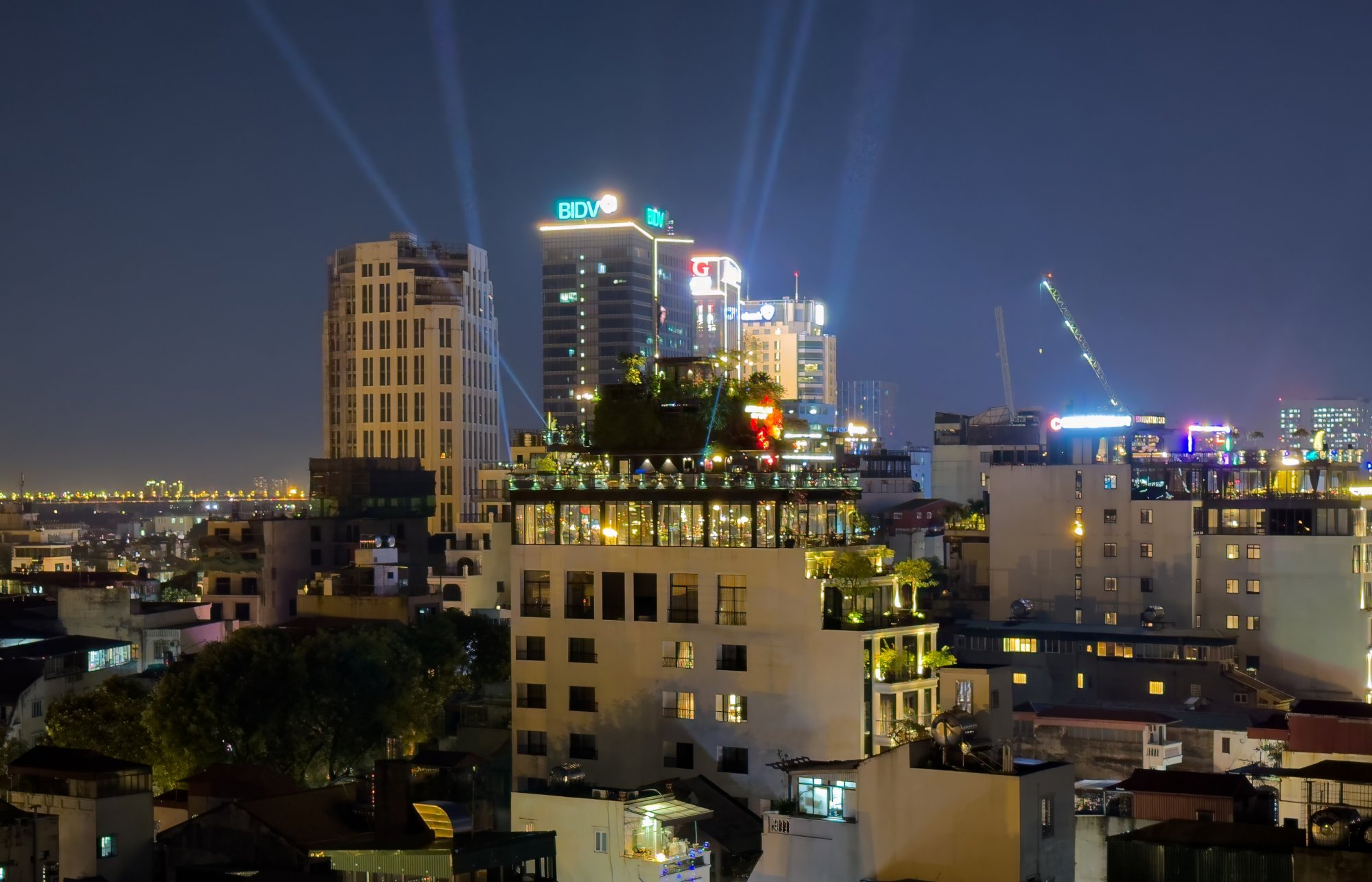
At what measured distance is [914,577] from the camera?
5412 cm

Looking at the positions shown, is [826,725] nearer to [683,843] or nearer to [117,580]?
[683,843]

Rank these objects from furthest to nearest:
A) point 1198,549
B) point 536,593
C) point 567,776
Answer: point 1198,549 → point 536,593 → point 567,776

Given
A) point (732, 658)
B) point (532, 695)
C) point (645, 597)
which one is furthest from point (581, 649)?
point (732, 658)

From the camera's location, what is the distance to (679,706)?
53188 mm

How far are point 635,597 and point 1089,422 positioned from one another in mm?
53655

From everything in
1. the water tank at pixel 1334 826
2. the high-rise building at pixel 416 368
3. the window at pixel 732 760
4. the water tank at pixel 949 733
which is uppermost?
the high-rise building at pixel 416 368

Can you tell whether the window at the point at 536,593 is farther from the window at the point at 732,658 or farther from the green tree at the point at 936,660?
the green tree at the point at 936,660

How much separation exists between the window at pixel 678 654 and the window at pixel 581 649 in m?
2.85

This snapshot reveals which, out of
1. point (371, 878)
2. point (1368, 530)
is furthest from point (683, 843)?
point (1368, 530)

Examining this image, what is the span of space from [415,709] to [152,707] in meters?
10.3

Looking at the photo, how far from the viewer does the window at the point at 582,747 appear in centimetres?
5444

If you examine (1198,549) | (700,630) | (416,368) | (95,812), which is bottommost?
(95,812)

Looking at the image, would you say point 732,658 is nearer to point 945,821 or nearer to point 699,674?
point 699,674

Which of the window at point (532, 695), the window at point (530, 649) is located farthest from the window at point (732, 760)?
the window at point (530, 649)
